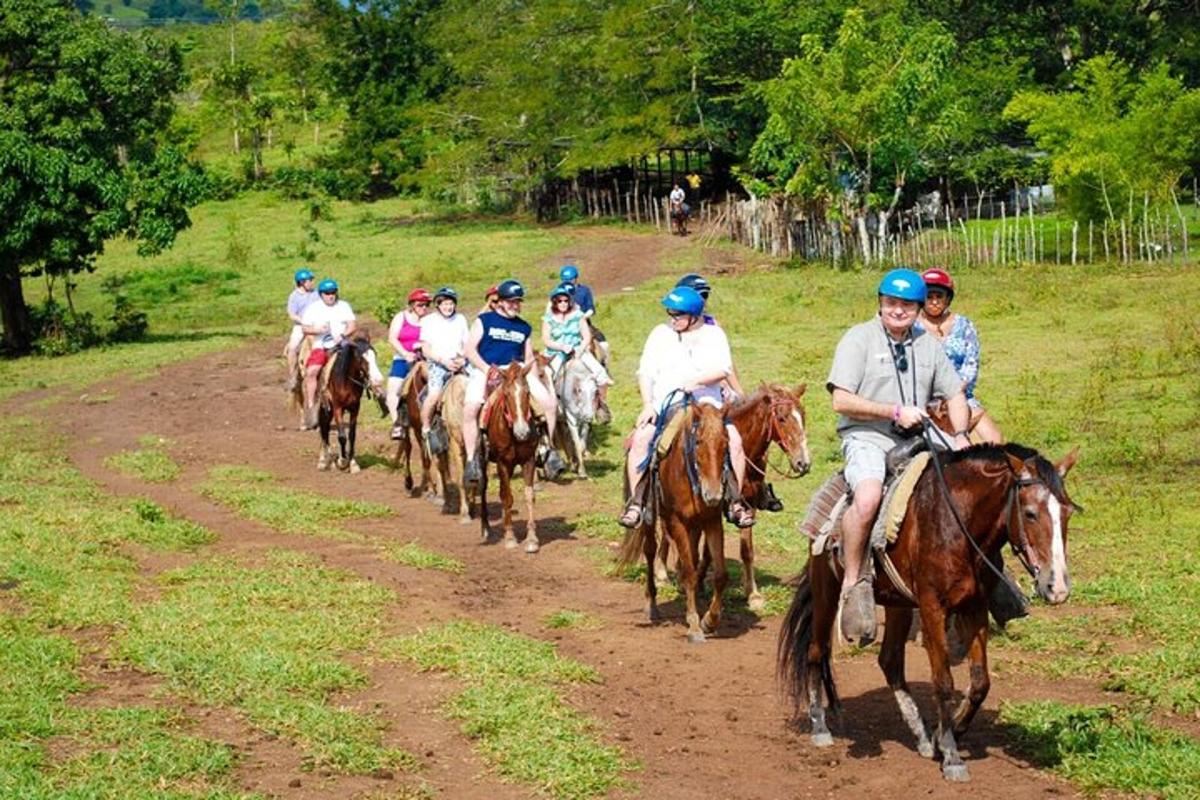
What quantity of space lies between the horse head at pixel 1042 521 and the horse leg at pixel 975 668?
1.90 feet

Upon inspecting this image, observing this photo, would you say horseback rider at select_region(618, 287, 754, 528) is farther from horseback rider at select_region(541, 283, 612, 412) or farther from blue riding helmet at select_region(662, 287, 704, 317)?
horseback rider at select_region(541, 283, 612, 412)

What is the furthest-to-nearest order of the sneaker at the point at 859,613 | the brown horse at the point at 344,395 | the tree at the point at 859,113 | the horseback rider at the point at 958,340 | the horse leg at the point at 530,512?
1. the tree at the point at 859,113
2. the brown horse at the point at 344,395
3. the horse leg at the point at 530,512
4. the horseback rider at the point at 958,340
5. the sneaker at the point at 859,613

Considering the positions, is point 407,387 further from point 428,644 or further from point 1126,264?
point 1126,264

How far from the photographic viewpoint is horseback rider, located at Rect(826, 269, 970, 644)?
8.09 meters

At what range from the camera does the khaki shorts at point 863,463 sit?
26.7 feet

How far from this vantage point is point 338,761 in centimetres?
827

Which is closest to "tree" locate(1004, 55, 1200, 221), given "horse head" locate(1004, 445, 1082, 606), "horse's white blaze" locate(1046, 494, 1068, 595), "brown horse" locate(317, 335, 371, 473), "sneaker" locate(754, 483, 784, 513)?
"brown horse" locate(317, 335, 371, 473)

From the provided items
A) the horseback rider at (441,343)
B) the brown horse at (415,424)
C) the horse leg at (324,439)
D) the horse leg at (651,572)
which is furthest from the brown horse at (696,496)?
the horse leg at (324,439)

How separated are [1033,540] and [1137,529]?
7.03 m

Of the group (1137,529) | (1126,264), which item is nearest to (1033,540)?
(1137,529)

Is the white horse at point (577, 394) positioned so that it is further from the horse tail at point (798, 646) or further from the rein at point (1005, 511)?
the rein at point (1005, 511)

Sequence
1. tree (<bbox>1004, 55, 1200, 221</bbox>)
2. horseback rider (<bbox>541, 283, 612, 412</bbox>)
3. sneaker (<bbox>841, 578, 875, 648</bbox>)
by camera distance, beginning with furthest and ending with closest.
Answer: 1. tree (<bbox>1004, 55, 1200, 221</bbox>)
2. horseback rider (<bbox>541, 283, 612, 412</bbox>)
3. sneaker (<bbox>841, 578, 875, 648</bbox>)

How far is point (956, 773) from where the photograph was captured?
786 centimetres

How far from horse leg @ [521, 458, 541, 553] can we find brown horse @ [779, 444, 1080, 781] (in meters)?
6.90
